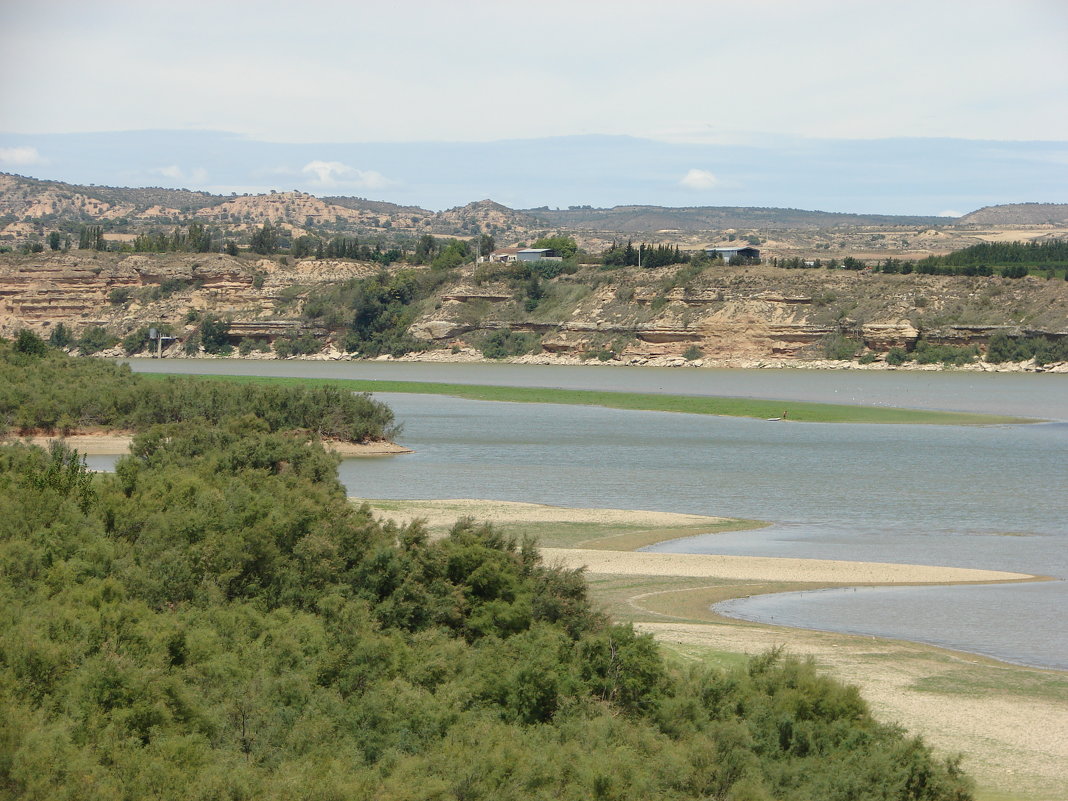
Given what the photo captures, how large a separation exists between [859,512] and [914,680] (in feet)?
54.0

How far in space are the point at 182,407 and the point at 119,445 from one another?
242 centimetres

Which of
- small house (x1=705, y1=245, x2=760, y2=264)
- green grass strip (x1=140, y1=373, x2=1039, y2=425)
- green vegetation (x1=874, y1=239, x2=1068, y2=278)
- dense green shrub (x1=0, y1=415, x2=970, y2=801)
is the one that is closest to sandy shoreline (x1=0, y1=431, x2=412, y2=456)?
green grass strip (x1=140, y1=373, x2=1039, y2=425)

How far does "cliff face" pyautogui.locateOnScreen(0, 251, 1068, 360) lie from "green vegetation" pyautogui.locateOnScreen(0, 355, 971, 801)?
92486mm

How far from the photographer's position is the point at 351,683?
13.2 metres

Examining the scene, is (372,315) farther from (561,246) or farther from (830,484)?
(830,484)

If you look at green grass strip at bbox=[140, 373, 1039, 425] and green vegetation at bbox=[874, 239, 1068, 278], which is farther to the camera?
green vegetation at bbox=[874, 239, 1068, 278]

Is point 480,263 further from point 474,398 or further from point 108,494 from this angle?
point 108,494

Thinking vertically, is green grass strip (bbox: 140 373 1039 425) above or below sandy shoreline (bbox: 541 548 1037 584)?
below

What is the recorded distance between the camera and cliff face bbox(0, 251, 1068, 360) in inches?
4188

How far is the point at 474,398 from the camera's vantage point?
246 ft

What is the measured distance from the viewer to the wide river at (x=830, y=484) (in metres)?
21.4

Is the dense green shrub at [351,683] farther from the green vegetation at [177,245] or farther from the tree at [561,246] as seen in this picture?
the green vegetation at [177,245]

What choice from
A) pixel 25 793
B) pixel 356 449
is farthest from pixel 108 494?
pixel 356 449

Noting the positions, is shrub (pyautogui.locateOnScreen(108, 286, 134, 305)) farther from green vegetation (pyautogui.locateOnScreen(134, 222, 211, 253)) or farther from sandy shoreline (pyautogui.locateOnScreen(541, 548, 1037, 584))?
sandy shoreline (pyautogui.locateOnScreen(541, 548, 1037, 584))
